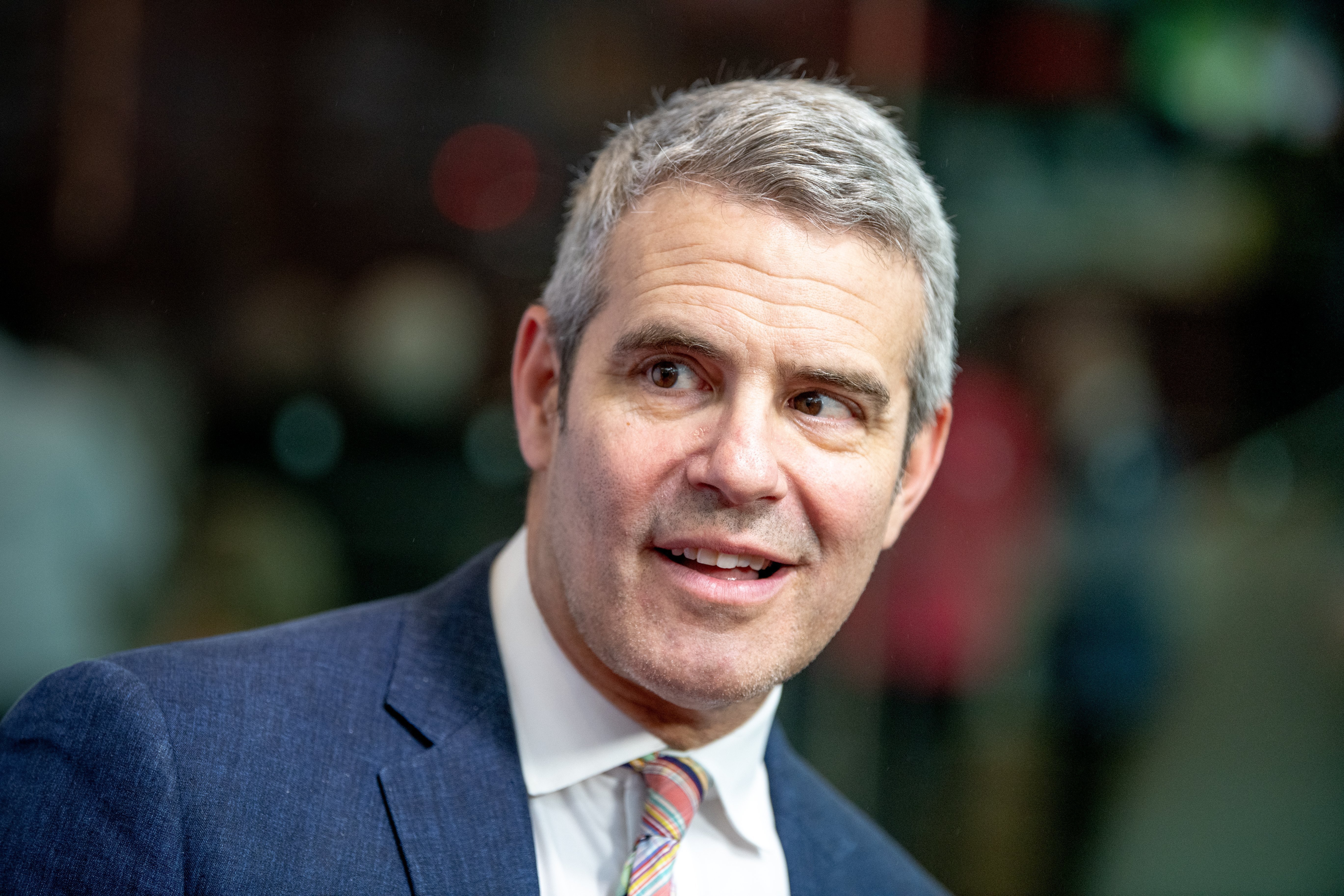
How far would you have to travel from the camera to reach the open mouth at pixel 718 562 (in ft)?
5.30

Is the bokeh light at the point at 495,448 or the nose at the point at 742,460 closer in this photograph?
the nose at the point at 742,460

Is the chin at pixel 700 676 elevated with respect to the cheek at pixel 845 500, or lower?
lower

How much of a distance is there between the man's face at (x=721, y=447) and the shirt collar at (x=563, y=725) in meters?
0.09

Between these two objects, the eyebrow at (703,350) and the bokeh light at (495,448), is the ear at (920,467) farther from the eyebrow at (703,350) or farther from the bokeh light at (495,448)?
the bokeh light at (495,448)

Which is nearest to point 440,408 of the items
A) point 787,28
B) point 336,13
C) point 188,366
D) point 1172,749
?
point 188,366

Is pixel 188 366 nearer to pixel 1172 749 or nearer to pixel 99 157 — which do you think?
pixel 99 157

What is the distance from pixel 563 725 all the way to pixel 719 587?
0.33m

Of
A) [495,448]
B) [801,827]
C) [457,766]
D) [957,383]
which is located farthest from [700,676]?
[957,383]

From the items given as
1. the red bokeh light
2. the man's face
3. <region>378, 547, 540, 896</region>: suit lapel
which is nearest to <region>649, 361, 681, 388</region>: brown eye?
the man's face

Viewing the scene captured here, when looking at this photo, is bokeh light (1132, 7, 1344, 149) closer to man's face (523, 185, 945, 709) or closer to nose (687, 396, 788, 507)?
man's face (523, 185, 945, 709)

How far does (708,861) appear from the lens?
1.83 meters

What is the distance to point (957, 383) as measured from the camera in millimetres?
3260

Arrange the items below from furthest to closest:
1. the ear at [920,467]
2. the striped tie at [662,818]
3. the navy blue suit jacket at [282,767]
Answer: the ear at [920,467] < the striped tie at [662,818] < the navy blue suit jacket at [282,767]

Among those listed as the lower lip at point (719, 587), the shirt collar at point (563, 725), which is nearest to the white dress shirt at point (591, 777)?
the shirt collar at point (563, 725)
